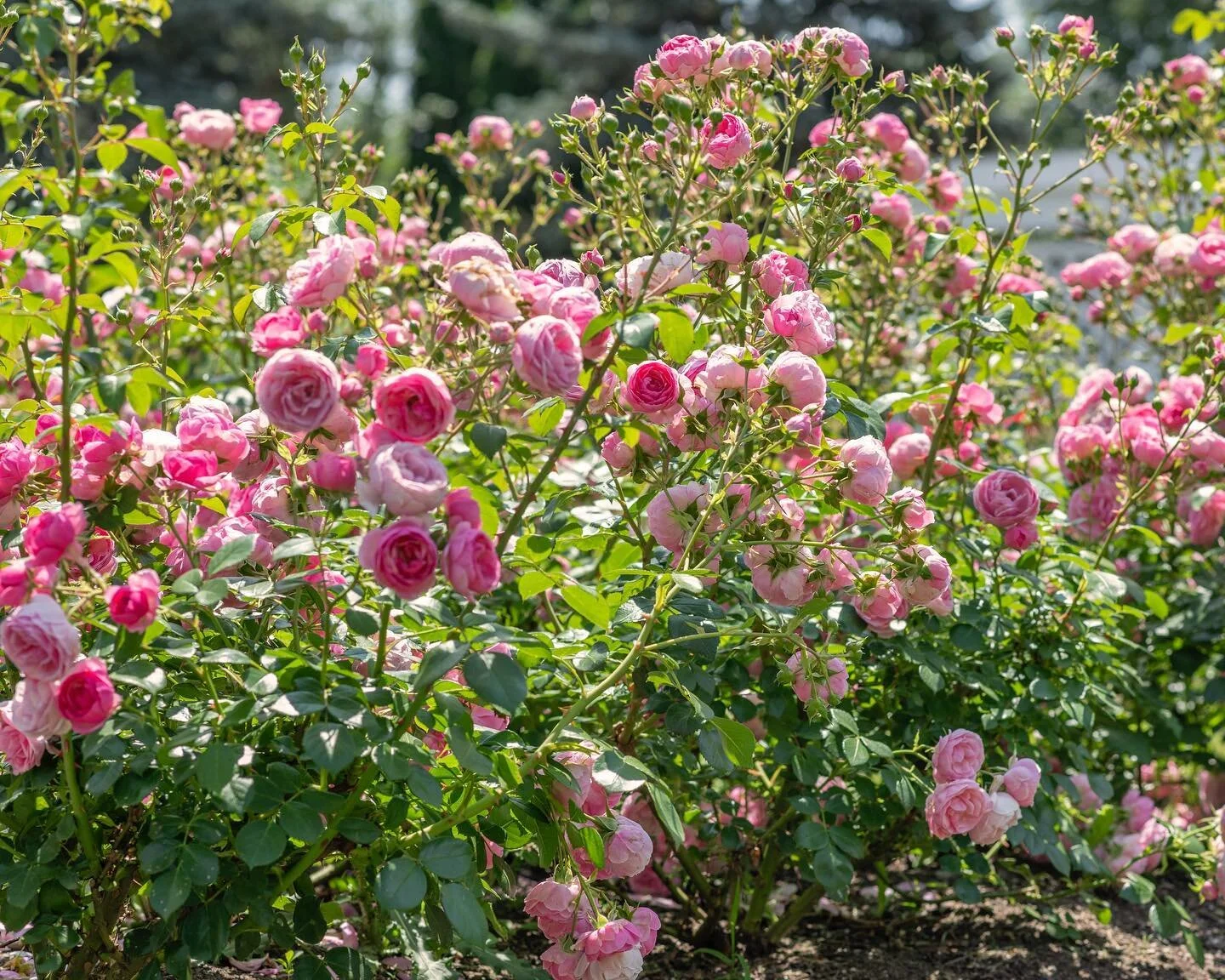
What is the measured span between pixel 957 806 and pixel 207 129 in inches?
84.7

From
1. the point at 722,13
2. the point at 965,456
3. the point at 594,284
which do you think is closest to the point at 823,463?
the point at 594,284

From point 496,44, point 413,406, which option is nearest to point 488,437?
point 413,406

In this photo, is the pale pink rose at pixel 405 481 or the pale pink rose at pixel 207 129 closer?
the pale pink rose at pixel 405 481

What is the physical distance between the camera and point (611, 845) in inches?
66.8

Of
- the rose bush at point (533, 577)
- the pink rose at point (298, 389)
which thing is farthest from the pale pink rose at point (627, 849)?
the pink rose at point (298, 389)

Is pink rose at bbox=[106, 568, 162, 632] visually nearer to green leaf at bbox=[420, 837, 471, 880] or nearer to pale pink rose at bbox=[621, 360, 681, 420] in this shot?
green leaf at bbox=[420, 837, 471, 880]

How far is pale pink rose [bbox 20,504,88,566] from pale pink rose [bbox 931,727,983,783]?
1.27 m

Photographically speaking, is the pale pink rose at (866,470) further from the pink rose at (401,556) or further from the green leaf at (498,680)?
the pink rose at (401,556)

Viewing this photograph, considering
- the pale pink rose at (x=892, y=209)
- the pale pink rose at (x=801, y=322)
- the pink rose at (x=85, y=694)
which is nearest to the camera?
the pink rose at (x=85, y=694)

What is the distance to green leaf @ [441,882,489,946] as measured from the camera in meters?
1.42

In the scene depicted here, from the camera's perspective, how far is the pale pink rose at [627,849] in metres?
1.69

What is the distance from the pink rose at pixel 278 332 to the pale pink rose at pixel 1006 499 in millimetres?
1155

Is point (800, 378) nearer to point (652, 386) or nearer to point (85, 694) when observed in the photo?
point (652, 386)

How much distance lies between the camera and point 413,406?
1300mm
